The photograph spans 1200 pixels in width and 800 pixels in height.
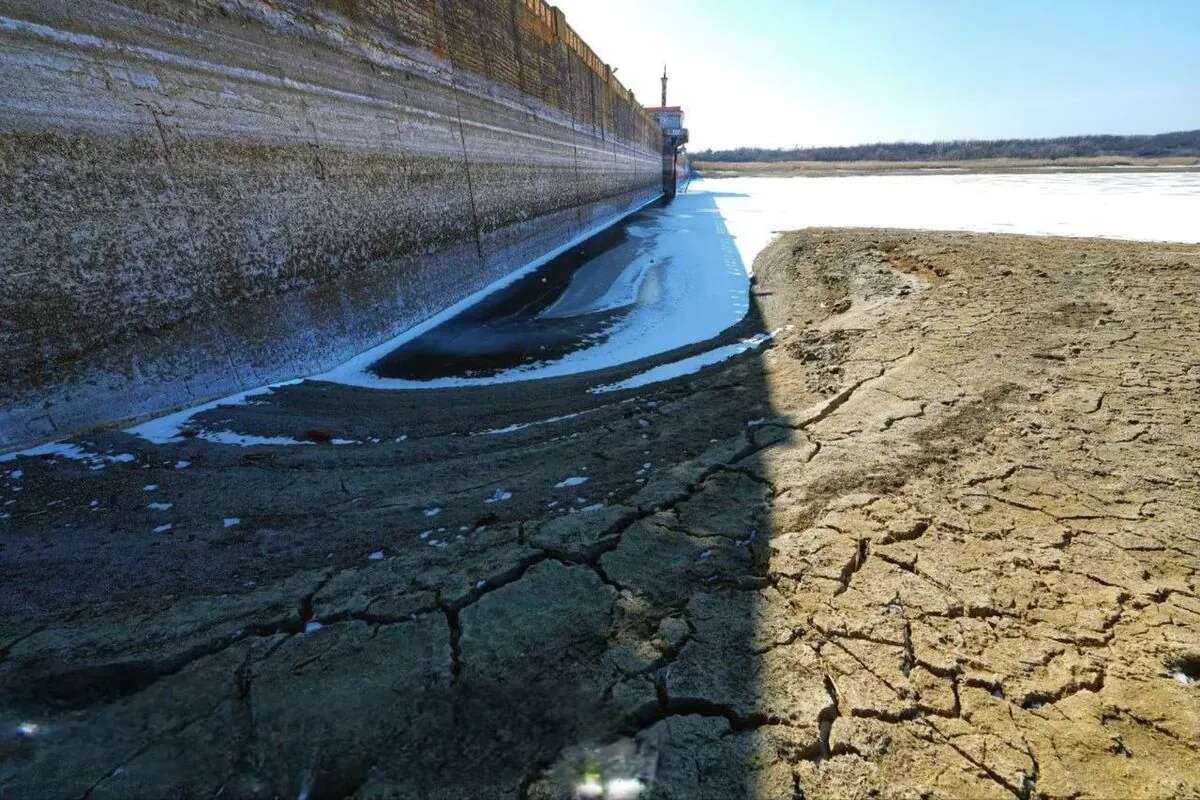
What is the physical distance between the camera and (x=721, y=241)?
498 inches

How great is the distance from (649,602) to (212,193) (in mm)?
4708

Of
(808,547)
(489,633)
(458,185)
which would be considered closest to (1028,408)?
(808,547)

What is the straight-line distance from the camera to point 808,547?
→ 2.25m

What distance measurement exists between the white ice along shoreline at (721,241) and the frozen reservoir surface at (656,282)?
0.03 meters

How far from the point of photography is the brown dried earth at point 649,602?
147 centimetres

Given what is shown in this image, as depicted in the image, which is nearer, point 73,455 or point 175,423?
point 73,455

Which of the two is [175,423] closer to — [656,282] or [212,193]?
[212,193]

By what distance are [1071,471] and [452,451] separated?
134 inches

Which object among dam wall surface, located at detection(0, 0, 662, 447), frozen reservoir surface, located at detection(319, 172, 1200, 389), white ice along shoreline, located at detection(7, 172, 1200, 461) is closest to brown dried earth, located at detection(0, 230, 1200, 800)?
dam wall surface, located at detection(0, 0, 662, 447)

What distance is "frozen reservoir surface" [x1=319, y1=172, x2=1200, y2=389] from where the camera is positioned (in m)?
5.78

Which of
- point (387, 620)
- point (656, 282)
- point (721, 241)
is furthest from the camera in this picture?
point (721, 241)

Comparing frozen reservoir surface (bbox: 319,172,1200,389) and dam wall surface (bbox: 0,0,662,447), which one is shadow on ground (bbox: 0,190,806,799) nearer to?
dam wall surface (bbox: 0,0,662,447)

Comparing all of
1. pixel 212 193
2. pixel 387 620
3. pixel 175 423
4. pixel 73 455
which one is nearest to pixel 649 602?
pixel 387 620

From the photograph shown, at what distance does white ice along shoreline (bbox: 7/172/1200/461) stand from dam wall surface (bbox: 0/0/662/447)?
462mm
